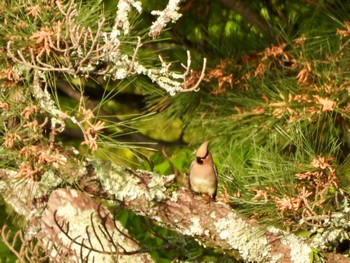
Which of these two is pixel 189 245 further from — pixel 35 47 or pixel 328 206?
pixel 35 47

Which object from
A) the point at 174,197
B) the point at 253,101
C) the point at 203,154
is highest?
the point at 253,101

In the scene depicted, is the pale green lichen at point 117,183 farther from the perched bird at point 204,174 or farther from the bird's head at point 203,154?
the bird's head at point 203,154

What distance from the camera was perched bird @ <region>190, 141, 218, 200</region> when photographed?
2.09 meters

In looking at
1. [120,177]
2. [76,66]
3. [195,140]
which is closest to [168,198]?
[120,177]

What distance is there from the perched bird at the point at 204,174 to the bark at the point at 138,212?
0.44 ft

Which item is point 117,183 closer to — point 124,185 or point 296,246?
point 124,185

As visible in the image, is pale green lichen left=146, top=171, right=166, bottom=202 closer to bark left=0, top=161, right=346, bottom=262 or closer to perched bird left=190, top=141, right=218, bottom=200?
bark left=0, top=161, right=346, bottom=262

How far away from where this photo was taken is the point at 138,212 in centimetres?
190

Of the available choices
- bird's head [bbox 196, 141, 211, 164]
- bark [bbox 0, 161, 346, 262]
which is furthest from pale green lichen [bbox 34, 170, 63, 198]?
bird's head [bbox 196, 141, 211, 164]

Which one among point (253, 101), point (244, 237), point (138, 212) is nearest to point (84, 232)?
point (138, 212)

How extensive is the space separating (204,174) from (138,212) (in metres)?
0.27

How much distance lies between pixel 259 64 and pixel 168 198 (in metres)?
0.54

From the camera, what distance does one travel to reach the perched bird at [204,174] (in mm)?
2088

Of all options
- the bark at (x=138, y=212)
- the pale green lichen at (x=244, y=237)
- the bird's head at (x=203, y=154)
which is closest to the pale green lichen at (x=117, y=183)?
the bark at (x=138, y=212)
